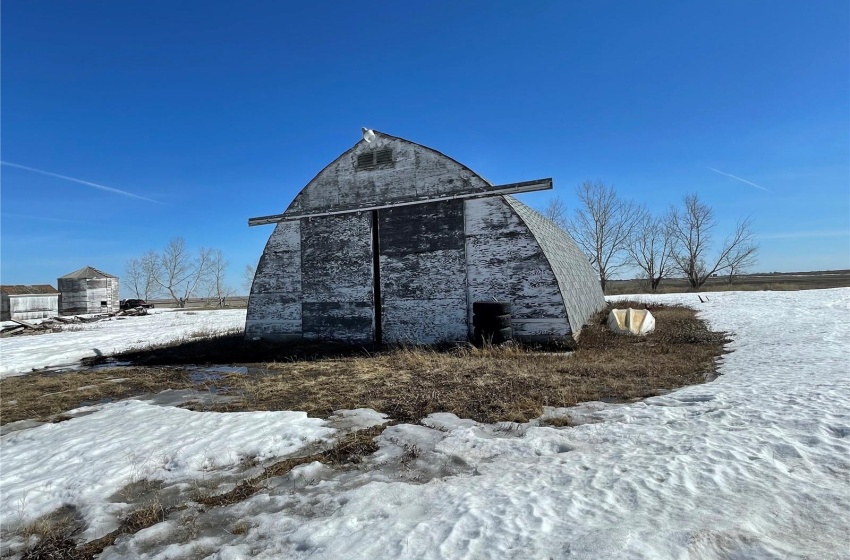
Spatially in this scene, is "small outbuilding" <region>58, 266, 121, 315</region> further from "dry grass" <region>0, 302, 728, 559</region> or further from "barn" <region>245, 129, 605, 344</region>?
"dry grass" <region>0, 302, 728, 559</region>

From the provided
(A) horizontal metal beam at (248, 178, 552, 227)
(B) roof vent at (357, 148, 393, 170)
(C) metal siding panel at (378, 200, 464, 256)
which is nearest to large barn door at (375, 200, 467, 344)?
(C) metal siding panel at (378, 200, 464, 256)

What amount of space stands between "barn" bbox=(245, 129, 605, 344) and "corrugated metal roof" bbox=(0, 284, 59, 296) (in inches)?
1065

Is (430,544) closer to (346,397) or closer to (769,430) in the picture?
(769,430)

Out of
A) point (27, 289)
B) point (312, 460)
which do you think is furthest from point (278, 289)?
point (27, 289)

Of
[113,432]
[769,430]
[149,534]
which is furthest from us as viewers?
[113,432]

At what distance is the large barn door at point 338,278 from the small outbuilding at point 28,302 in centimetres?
2716

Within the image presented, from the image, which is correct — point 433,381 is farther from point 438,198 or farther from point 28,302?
point 28,302

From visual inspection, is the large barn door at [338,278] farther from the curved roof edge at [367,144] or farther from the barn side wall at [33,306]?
the barn side wall at [33,306]

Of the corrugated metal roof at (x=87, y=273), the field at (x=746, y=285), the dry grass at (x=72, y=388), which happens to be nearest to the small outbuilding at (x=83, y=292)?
the corrugated metal roof at (x=87, y=273)

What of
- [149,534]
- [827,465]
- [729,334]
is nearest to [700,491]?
[827,465]

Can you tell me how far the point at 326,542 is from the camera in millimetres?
2879

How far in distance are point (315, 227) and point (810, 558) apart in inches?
531

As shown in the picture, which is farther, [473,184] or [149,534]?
[473,184]

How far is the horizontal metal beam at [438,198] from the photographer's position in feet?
36.3
